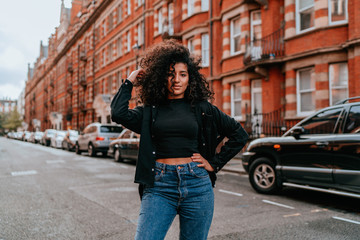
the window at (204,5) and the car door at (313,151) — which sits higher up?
the window at (204,5)

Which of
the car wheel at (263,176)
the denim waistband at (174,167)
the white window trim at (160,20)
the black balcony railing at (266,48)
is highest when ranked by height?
the white window trim at (160,20)

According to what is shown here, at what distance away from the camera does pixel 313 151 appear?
627cm

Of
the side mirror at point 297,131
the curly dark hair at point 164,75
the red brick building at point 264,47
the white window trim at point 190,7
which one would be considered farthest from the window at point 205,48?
the curly dark hair at point 164,75

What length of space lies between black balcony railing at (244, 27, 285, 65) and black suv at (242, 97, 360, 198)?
29.4ft

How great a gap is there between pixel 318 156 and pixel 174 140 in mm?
4612

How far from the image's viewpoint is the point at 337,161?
583 cm

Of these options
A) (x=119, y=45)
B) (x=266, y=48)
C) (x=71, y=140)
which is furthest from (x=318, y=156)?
(x=119, y=45)

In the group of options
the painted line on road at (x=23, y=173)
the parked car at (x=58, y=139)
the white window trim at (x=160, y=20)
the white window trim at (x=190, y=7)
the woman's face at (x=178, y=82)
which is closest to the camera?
the woman's face at (x=178, y=82)

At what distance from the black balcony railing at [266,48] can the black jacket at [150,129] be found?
44.2 feet

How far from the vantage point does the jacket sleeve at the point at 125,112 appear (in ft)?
7.88

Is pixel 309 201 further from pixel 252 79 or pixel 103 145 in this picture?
pixel 103 145

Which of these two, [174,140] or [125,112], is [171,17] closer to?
[125,112]

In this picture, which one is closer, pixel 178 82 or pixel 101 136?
pixel 178 82

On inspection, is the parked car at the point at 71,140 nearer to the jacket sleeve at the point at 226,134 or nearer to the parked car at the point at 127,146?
the parked car at the point at 127,146
